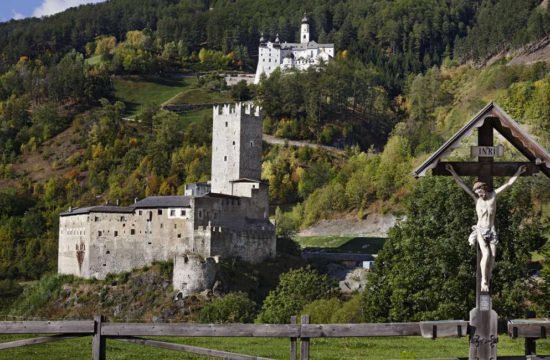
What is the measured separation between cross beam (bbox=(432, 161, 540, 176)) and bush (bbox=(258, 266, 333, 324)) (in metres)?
36.9

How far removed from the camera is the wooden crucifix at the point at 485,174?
13738 mm

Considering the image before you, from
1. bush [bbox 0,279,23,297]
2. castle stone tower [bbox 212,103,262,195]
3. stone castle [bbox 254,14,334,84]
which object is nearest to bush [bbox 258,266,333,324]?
castle stone tower [bbox 212,103,262,195]

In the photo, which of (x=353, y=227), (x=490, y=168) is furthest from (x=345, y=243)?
(x=490, y=168)

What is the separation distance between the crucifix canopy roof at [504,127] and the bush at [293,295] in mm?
37285

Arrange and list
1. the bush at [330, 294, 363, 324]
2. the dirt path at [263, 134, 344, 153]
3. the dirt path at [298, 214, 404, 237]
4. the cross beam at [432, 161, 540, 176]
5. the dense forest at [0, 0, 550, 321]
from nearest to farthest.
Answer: the cross beam at [432, 161, 540, 176], the bush at [330, 294, 363, 324], the dirt path at [298, 214, 404, 237], the dense forest at [0, 0, 550, 321], the dirt path at [263, 134, 344, 153]

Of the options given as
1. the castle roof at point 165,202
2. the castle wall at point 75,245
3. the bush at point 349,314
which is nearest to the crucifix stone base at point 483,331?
the bush at point 349,314

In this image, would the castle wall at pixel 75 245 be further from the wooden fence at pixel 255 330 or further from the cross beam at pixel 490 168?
the cross beam at pixel 490 168

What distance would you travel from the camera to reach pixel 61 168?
433 feet

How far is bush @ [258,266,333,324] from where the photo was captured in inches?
2058

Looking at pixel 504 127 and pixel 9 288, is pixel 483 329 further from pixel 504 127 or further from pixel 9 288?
pixel 9 288

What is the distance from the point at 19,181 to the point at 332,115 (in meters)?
44.2

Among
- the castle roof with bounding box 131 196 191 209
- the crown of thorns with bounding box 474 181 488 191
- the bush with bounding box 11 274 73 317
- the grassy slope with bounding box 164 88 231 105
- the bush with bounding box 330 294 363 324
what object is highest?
the grassy slope with bounding box 164 88 231 105

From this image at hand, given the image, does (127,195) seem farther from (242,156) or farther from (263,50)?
(263,50)

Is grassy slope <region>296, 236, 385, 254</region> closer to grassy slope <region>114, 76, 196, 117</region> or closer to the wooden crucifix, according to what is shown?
the wooden crucifix
